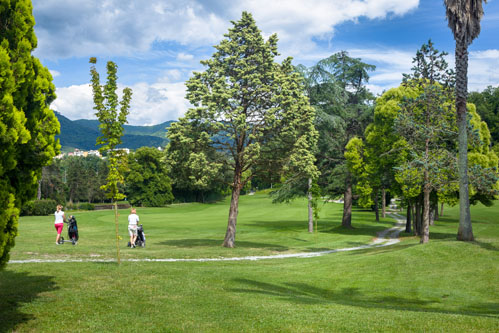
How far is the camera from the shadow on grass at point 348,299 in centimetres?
1320

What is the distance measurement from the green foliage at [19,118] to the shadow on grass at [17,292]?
1640 mm

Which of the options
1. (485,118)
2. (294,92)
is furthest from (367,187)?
(485,118)

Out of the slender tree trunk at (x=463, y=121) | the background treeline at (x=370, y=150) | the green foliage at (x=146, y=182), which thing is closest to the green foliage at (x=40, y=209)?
the background treeline at (x=370, y=150)

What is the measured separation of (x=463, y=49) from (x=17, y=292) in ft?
72.0

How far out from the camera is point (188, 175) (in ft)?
87.9

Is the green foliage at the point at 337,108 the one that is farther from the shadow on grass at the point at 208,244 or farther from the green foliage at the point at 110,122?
the green foliage at the point at 110,122

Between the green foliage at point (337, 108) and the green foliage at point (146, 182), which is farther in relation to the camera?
the green foliage at point (146, 182)

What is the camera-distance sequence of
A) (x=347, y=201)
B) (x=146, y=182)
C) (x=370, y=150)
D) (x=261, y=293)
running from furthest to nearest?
(x=146, y=182)
(x=347, y=201)
(x=370, y=150)
(x=261, y=293)

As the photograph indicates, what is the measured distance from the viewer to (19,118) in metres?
8.30

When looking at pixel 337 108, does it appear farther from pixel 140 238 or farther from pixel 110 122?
pixel 110 122

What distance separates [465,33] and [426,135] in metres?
6.68

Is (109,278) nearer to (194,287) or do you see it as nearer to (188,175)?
(194,287)

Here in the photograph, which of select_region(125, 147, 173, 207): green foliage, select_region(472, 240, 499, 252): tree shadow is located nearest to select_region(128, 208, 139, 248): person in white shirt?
select_region(472, 240, 499, 252): tree shadow

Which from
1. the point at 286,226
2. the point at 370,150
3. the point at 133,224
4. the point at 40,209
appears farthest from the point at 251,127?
the point at 40,209
